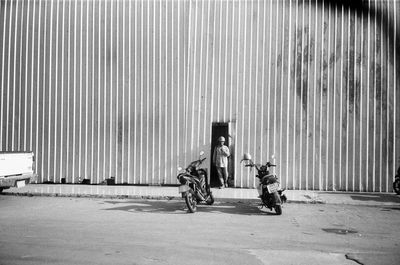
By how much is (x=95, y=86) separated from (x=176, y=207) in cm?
667

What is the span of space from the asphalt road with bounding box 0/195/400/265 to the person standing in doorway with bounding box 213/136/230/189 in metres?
3.49

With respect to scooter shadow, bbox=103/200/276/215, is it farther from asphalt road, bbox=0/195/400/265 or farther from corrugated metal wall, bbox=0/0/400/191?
corrugated metal wall, bbox=0/0/400/191

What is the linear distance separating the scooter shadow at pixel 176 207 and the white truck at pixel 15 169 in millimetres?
2465

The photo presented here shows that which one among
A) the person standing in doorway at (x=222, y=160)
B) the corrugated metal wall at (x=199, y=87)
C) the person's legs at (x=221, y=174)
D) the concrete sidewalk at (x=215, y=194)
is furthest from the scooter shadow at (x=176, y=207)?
the corrugated metal wall at (x=199, y=87)

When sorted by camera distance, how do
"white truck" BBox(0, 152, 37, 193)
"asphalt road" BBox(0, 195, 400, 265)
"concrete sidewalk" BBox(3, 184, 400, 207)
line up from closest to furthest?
"asphalt road" BBox(0, 195, 400, 265) < "white truck" BBox(0, 152, 37, 193) < "concrete sidewalk" BBox(3, 184, 400, 207)

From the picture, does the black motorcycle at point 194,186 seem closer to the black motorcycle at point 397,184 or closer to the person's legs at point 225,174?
the person's legs at point 225,174

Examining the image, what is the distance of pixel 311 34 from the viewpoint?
48.2ft

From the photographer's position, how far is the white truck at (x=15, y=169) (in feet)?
36.4

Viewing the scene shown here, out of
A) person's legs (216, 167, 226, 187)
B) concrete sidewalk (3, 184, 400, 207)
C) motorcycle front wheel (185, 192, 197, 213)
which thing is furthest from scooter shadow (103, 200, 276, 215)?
person's legs (216, 167, 226, 187)

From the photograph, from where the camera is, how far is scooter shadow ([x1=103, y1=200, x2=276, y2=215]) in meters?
9.89

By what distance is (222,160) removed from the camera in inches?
563

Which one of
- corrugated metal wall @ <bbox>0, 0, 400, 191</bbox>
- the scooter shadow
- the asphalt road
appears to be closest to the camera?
the asphalt road

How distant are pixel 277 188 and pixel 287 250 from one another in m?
3.48

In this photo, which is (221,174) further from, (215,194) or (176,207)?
(176,207)
